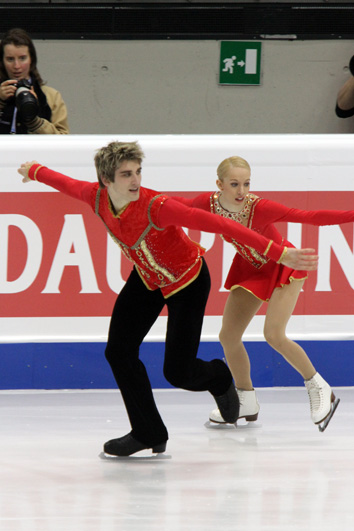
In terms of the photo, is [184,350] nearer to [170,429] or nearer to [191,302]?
[191,302]

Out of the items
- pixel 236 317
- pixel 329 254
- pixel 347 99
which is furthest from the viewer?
pixel 347 99

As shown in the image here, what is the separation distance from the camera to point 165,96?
6.80 meters

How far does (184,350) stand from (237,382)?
2.43 ft

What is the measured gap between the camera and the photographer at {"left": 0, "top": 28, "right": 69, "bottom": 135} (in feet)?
16.4

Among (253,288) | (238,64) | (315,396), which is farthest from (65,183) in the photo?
(238,64)

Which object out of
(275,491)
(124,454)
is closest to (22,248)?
(124,454)

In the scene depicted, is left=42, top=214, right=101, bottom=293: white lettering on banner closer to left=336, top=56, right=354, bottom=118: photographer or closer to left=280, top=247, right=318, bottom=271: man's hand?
left=280, top=247, right=318, bottom=271: man's hand

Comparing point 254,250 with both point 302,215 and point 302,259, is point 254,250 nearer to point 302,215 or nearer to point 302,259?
point 302,215

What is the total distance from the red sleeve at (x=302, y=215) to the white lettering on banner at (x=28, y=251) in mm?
1457

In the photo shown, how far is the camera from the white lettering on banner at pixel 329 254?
496 cm

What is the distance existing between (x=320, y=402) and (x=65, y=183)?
4.82 feet

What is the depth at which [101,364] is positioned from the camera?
493 centimetres

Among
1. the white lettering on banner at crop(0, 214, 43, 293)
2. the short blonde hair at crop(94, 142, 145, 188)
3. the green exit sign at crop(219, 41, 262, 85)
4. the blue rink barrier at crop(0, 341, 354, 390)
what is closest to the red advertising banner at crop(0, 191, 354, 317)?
the white lettering on banner at crop(0, 214, 43, 293)

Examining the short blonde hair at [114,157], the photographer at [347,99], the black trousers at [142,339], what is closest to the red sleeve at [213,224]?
the short blonde hair at [114,157]
